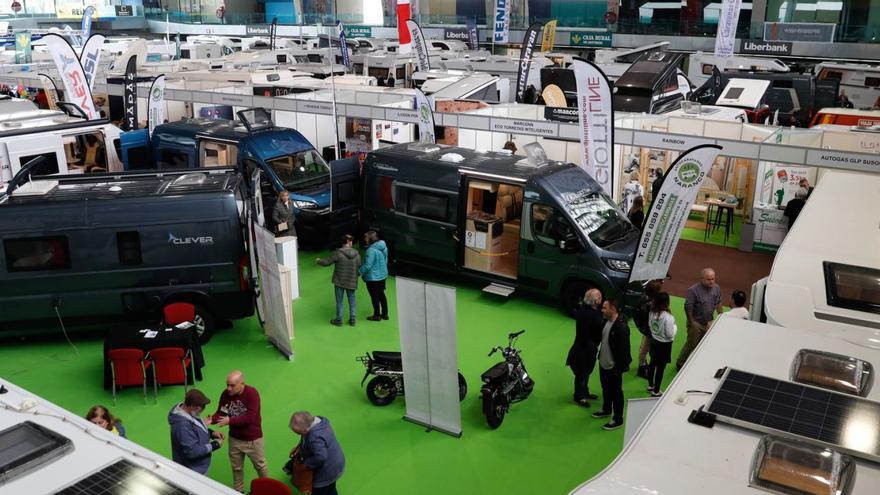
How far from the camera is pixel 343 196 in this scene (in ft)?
44.2

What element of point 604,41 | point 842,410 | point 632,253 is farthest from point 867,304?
point 604,41

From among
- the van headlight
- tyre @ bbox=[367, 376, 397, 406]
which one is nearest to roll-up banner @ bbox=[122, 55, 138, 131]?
tyre @ bbox=[367, 376, 397, 406]

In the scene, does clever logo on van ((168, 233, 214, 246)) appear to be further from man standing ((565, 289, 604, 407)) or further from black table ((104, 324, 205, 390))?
man standing ((565, 289, 604, 407))

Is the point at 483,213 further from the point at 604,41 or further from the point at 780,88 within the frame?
the point at 604,41

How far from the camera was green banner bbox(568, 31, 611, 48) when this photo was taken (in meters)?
38.4

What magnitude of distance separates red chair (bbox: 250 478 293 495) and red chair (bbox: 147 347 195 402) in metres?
3.43

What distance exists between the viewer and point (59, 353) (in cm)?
994

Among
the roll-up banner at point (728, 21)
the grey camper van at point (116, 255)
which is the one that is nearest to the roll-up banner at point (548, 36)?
the roll-up banner at point (728, 21)

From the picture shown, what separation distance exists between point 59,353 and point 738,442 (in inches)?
344

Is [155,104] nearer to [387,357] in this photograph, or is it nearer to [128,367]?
[128,367]

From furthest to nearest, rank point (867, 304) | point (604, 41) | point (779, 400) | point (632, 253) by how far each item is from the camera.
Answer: point (604, 41), point (632, 253), point (867, 304), point (779, 400)

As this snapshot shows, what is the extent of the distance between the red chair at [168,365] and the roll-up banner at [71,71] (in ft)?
38.7

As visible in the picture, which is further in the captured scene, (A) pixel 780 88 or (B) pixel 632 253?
(A) pixel 780 88

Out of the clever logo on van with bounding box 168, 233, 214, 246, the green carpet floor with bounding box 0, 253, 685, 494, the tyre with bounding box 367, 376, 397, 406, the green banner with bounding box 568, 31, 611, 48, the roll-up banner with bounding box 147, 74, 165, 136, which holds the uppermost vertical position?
the green banner with bounding box 568, 31, 611, 48
